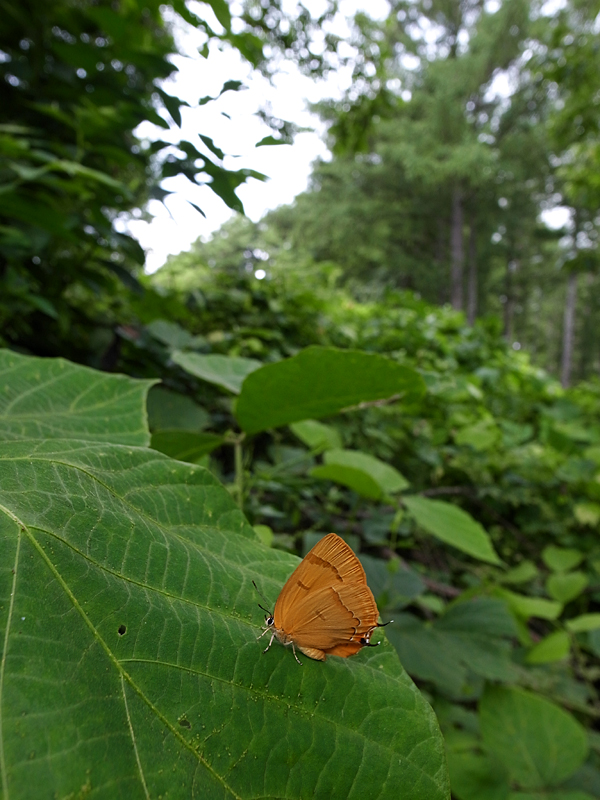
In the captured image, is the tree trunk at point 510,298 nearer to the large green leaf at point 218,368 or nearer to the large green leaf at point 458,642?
the large green leaf at point 458,642

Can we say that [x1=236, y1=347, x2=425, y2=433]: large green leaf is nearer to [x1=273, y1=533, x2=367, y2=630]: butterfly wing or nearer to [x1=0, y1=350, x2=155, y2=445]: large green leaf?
[x1=0, y1=350, x2=155, y2=445]: large green leaf

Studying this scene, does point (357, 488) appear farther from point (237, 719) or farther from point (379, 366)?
point (237, 719)

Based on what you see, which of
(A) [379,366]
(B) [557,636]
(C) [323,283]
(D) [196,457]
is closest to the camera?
(A) [379,366]

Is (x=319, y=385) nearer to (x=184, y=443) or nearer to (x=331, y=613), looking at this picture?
(x=184, y=443)

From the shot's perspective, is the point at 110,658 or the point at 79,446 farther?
the point at 79,446

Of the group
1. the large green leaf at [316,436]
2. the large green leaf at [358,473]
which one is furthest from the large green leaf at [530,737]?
the large green leaf at [316,436]

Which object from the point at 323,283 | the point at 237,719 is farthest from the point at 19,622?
the point at 323,283

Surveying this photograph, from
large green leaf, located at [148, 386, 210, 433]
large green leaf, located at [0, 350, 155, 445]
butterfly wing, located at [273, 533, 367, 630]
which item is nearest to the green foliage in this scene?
large green leaf, located at [148, 386, 210, 433]
